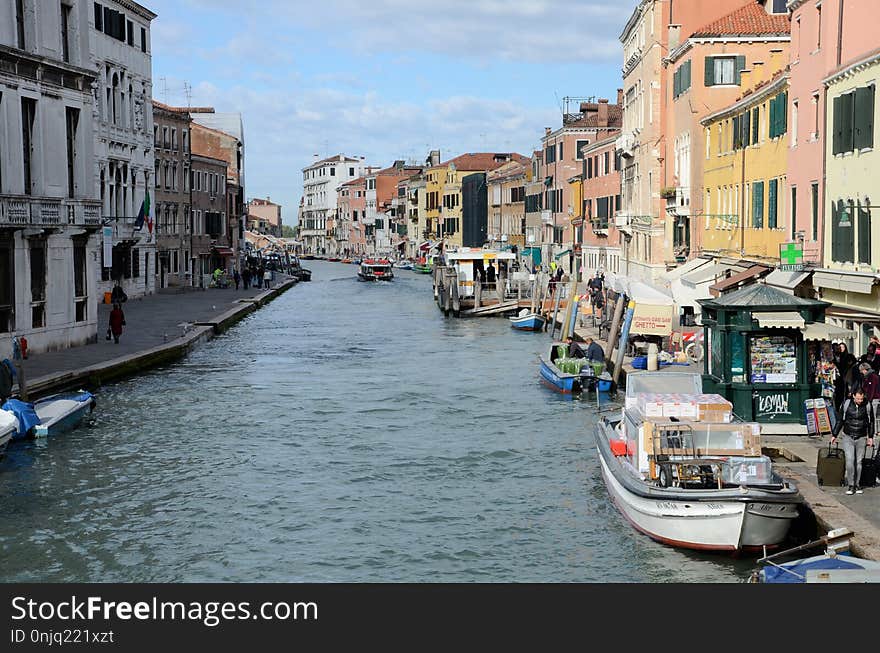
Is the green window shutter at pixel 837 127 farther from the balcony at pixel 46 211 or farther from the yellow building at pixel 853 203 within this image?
the balcony at pixel 46 211

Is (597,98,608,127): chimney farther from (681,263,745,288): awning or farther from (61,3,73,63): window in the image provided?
(61,3,73,63): window

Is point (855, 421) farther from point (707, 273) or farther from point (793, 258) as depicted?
point (707, 273)

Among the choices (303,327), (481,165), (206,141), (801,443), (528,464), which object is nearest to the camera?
(801,443)

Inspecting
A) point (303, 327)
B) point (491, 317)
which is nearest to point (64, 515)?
point (303, 327)

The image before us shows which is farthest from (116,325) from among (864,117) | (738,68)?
(738,68)

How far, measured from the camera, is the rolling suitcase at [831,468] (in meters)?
16.2

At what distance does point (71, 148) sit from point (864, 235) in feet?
65.3

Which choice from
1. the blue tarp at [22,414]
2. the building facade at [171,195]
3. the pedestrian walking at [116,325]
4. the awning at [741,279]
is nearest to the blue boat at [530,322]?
the awning at [741,279]

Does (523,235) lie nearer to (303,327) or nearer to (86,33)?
(303,327)

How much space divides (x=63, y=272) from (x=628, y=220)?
32807mm

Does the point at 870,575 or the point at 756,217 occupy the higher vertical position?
the point at 756,217

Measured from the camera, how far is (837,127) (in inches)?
997

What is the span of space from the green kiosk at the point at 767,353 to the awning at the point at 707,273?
14.3m

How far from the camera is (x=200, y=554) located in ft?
52.1
